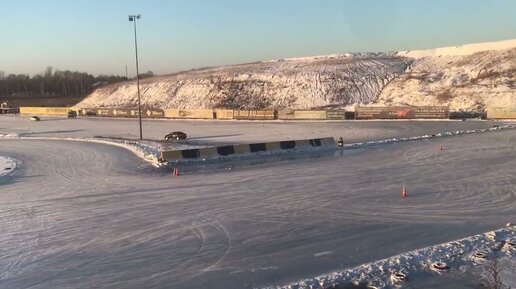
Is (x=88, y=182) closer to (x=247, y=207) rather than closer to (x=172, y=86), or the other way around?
(x=247, y=207)

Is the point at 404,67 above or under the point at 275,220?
above

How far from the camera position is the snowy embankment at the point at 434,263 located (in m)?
10.4

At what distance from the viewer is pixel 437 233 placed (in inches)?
552

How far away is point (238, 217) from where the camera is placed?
646 inches

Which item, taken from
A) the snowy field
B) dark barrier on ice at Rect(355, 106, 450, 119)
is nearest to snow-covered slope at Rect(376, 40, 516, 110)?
dark barrier on ice at Rect(355, 106, 450, 119)

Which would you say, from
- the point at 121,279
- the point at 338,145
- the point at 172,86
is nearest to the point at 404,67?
the point at 172,86

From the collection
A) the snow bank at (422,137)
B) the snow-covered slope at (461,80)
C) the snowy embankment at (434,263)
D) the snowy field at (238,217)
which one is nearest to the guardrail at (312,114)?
the snow-covered slope at (461,80)

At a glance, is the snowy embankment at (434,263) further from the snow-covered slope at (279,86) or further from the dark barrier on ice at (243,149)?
the snow-covered slope at (279,86)

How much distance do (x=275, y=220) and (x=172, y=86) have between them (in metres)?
111

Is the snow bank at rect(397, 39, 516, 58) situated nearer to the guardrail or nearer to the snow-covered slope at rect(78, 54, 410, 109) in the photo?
the snow-covered slope at rect(78, 54, 410, 109)

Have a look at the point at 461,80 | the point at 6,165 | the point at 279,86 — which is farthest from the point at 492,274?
the point at 279,86

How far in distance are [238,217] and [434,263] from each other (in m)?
6.68

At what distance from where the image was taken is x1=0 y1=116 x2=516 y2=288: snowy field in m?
11.6

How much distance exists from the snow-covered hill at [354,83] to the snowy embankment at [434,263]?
210 ft
